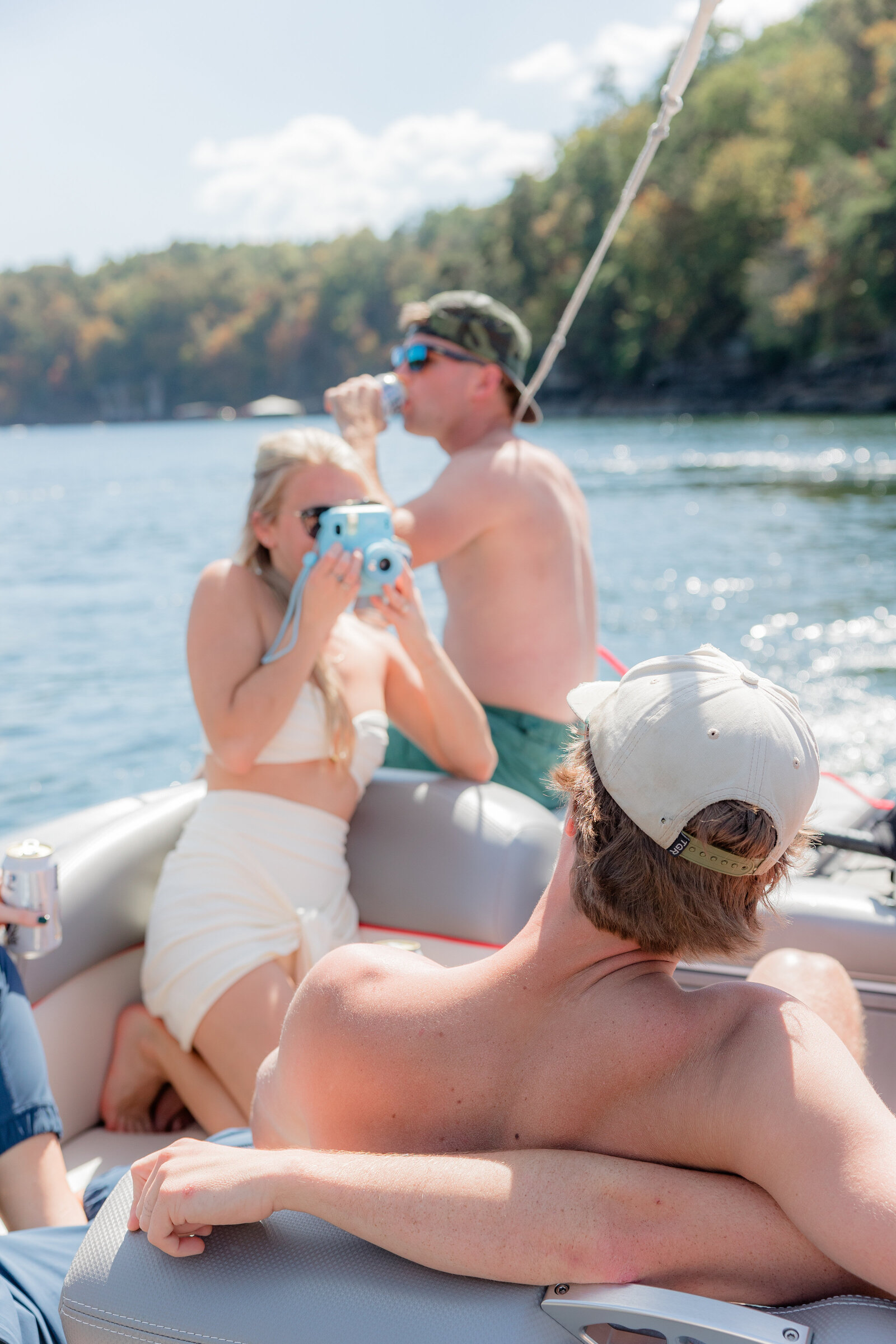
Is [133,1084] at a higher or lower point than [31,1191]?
lower

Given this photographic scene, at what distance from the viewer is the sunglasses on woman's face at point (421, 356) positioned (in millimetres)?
2836

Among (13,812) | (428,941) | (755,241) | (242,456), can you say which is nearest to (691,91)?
(755,241)

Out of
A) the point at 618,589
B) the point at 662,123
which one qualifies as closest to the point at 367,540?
the point at 662,123

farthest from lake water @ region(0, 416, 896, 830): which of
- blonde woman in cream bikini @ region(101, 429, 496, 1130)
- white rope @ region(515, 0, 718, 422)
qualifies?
blonde woman in cream bikini @ region(101, 429, 496, 1130)

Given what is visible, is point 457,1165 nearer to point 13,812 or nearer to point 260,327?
point 13,812

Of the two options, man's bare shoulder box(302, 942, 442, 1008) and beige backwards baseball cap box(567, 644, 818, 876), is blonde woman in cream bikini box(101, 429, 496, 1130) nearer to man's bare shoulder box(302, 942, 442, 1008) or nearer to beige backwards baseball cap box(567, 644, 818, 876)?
man's bare shoulder box(302, 942, 442, 1008)

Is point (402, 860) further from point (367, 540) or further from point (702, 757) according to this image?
point (702, 757)

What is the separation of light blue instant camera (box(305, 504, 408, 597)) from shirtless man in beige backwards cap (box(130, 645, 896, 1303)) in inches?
42.2

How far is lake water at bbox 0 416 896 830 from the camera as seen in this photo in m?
6.97

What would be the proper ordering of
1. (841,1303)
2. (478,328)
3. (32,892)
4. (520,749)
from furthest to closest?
(478,328)
(520,749)
(32,892)
(841,1303)

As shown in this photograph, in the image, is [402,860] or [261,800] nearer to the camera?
[261,800]

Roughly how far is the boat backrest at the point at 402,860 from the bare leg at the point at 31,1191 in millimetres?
541

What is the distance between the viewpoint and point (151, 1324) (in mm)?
1016

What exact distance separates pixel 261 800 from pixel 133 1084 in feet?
1.85
